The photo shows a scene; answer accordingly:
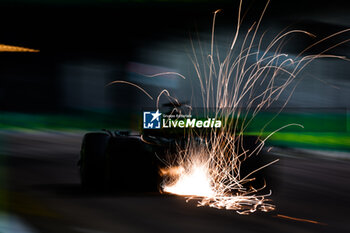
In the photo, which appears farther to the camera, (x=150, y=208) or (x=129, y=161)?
(x=129, y=161)

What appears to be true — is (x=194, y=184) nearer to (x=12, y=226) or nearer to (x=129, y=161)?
(x=129, y=161)

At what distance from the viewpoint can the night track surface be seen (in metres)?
5.18

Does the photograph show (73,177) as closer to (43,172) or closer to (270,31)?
(43,172)

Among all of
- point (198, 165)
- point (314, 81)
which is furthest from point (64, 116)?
point (198, 165)

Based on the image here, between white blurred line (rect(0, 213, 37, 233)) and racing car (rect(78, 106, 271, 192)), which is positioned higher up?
racing car (rect(78, 106, 271, 192))

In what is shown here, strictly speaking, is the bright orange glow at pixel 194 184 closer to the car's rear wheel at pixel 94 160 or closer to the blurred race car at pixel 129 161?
the blurred race car at pixel 129 161

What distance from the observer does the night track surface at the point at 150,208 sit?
17.0 ft

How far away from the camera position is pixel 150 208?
6316 mm

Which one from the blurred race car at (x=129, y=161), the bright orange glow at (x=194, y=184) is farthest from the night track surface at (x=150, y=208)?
the bright orange glow at (x=194, y=184)

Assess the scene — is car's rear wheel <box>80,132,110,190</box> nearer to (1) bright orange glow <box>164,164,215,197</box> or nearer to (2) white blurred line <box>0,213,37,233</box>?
(1) bright orange glow <box>164,164,215,197</box>

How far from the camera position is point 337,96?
16375 mm

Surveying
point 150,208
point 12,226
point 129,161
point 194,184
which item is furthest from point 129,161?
point 12,226

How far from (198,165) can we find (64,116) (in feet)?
59.3

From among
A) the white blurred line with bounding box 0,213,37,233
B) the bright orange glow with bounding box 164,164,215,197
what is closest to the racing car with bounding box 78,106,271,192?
the bright orange glow with bounding box 164,164,215,197
